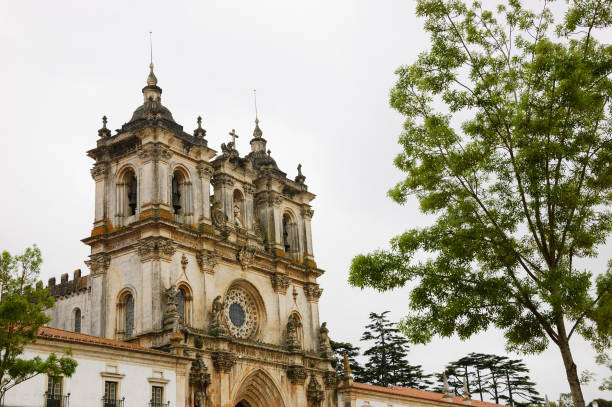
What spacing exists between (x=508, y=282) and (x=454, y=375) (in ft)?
228

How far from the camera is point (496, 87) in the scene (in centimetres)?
1770

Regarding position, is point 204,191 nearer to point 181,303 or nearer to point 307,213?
point 181,303

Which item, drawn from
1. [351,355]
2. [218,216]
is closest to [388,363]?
[351,355]

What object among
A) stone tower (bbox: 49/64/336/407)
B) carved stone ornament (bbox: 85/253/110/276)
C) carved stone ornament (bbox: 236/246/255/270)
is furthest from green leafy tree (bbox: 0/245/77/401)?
carved stone ornament (bbox: 236/246/255/270)

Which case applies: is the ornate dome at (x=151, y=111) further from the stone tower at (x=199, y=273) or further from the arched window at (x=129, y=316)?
the arched window at (x=129, y=316)

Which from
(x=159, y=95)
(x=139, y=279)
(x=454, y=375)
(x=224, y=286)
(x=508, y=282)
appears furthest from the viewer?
(x=454, y=375)

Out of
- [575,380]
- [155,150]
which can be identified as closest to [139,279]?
[155,150]

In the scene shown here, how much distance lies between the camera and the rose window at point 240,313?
133 feet

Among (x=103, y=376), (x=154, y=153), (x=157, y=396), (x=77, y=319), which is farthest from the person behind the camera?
(x=77, y=319)

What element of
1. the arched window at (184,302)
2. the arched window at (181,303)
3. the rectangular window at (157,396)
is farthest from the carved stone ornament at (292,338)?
the rectangular window at (157,396)

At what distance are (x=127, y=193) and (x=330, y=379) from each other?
55.8 feet

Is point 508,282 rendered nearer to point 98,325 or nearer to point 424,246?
point 424,246

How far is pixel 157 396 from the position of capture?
101 ft

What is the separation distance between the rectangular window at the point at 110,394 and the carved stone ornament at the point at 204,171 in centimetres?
1528
